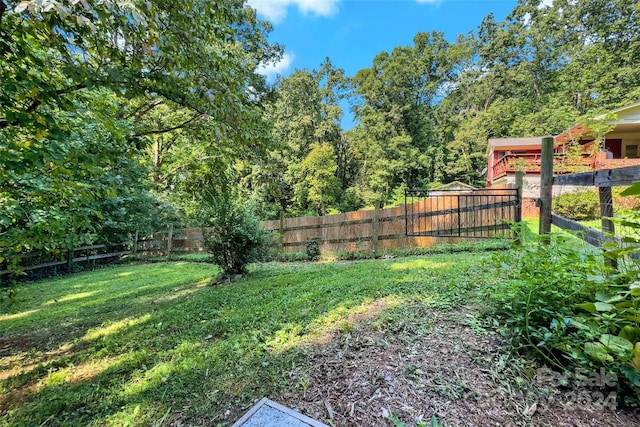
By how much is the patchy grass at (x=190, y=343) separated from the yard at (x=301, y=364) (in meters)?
0.01

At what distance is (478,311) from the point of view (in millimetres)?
2104

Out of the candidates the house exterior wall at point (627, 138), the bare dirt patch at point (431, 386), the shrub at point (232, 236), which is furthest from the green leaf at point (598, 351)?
the house exterior wall at point (627, 138)

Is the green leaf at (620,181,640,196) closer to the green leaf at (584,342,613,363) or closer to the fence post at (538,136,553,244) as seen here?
the green leaf at (584,342,613,363)

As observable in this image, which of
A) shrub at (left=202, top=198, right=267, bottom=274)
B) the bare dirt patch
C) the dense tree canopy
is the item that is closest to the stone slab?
the bare dirt patch

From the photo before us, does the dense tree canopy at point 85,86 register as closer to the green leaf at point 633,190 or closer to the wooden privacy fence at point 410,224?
the green leaf at point 633,190

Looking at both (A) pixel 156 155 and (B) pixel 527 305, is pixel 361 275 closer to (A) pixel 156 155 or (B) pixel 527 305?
(B) pixel 527 305

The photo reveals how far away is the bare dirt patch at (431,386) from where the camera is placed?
4.30ft

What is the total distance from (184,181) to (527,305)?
4013mm

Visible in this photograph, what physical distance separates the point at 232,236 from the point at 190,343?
2700mm

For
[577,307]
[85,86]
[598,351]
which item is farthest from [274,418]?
[85,86]

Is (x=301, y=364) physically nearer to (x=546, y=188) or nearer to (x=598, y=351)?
(x=598, y=351)

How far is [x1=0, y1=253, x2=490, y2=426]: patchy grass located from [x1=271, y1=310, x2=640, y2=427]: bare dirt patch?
18 centimetres

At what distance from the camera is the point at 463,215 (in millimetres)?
6660

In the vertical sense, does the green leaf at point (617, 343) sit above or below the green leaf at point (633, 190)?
below
